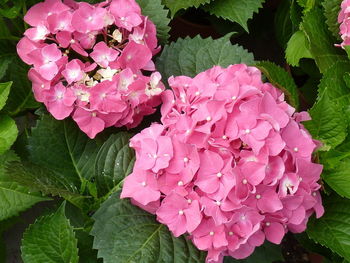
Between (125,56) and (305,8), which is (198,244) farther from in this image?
(305,8)

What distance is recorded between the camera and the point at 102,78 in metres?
1.03

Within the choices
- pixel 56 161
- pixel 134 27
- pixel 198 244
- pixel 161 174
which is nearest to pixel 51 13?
pixel 134 27

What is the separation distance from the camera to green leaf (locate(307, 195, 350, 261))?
1006 millimetres

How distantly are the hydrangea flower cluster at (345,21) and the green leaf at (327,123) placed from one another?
231 millimetres

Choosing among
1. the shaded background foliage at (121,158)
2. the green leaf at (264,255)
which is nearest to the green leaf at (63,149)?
the shaded background foliage at (121,158)

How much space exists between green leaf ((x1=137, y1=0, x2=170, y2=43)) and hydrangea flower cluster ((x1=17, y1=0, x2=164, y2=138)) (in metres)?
0.12

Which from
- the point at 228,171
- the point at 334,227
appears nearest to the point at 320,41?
the point at 334,227

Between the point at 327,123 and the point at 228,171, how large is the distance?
265mm

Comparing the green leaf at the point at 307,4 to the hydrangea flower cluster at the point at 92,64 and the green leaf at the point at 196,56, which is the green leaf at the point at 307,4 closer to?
the green leaf at the point at 196,56

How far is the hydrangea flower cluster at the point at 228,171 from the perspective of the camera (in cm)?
86

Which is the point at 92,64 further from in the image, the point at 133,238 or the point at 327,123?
the point at 327,123

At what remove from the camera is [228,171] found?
2.81ft

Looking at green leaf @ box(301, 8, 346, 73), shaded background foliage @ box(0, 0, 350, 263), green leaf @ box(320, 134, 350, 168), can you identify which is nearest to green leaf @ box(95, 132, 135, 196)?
shaded background foliage @ box(0, 0, 350, 263)

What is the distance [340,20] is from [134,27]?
0.46 metres
